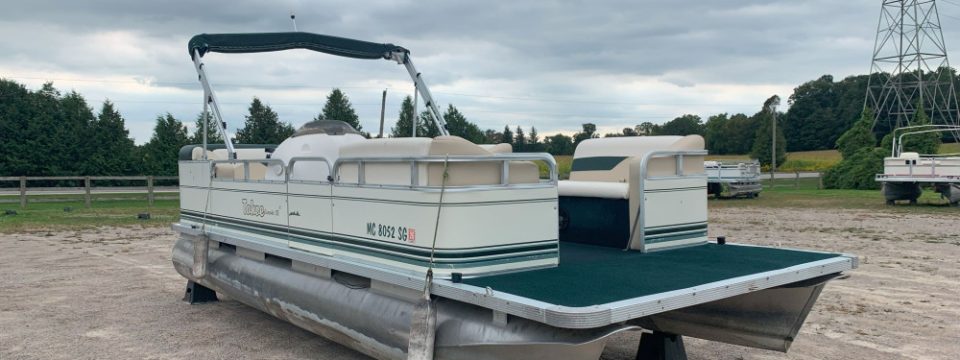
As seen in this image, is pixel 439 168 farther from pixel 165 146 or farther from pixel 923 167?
pixel 165 146

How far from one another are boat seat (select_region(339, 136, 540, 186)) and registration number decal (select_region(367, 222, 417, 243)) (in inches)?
12.4

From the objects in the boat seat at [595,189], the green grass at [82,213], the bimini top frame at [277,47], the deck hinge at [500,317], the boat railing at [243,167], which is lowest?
the green grass at [82,213]

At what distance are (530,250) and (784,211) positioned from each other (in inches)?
686

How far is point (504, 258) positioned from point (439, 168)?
29.2 inches

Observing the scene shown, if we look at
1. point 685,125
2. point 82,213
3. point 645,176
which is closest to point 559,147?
point 82,213

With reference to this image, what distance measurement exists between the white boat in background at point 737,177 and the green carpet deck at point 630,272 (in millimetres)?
21607

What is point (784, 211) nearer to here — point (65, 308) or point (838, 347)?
point (838, 347)

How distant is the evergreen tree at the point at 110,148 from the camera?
35875 millimetres

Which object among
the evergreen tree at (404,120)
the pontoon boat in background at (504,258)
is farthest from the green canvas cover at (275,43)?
the evergreen tree at (404,120)

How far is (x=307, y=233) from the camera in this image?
236 inches

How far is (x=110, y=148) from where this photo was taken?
36.7 metres

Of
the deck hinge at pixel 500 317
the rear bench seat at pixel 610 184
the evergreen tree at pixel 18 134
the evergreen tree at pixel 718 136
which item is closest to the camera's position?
the deck hinge at pixel 500 317

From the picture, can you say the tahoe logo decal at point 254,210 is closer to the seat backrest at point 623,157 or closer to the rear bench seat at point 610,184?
the rear bench seat at point 610,184

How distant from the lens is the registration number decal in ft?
15.6
